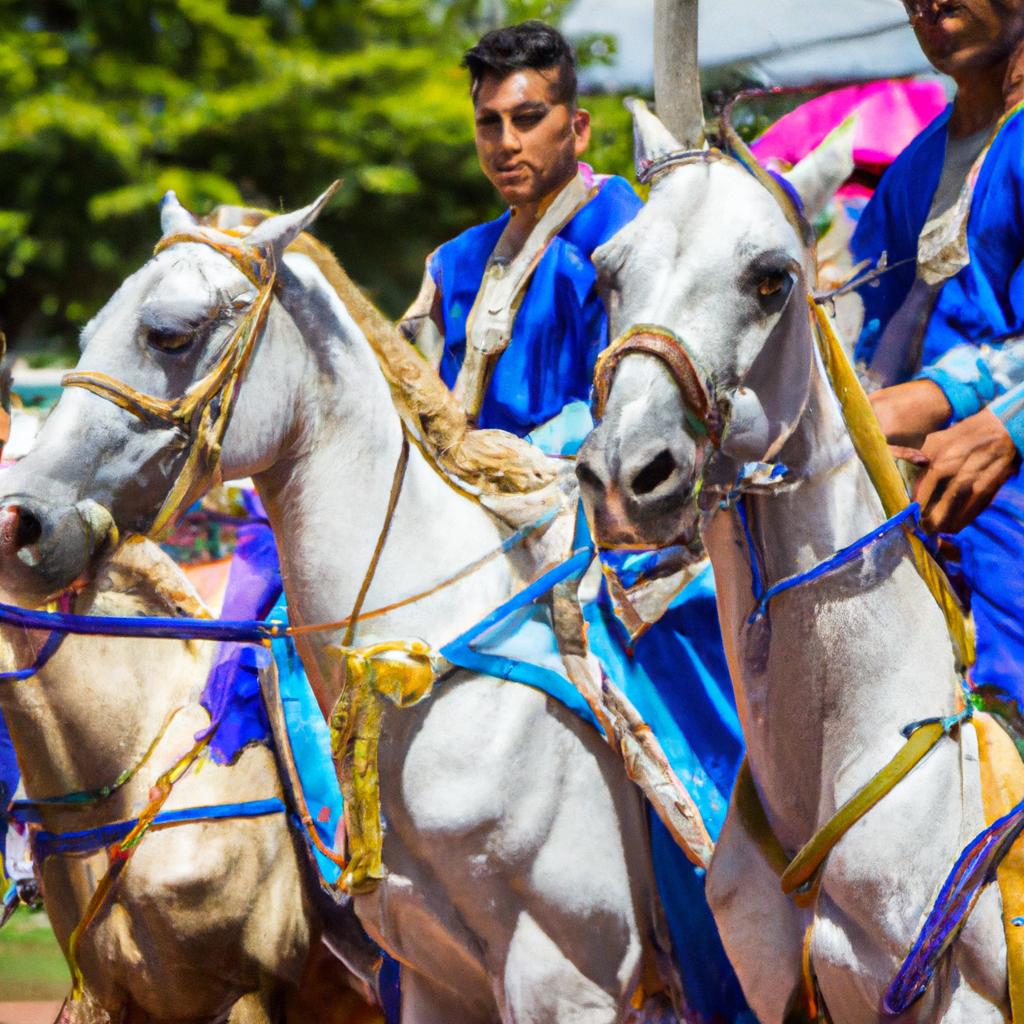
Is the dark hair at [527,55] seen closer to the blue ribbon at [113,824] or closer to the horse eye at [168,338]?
the horse eye at [168,338]

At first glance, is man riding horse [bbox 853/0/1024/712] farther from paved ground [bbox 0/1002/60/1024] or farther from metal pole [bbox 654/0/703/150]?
paved ground [bbox 0/1002/60/1024]

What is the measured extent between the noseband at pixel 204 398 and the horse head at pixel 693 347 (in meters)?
0.89

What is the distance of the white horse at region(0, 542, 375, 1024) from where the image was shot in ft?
13.6

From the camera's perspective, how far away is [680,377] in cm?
256

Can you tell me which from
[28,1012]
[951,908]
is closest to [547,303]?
[951,908]

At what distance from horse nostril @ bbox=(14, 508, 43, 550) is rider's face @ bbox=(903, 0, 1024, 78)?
212 cm

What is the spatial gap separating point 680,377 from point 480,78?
80.7 inches

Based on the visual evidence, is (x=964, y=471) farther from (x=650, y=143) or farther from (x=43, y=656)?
(x=43, y=656)

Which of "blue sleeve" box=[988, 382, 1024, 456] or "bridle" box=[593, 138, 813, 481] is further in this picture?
"blue sleeve" box=[988, 382, 1024, 456]

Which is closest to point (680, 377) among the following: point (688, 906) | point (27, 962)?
point (688, 906)

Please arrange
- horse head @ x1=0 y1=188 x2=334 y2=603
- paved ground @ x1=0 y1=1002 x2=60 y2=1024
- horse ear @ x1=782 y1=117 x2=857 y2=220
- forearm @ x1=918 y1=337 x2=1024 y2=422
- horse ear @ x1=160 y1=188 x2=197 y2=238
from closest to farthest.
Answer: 1. horse ear @ x1=782 y1=117 x2=857 y2=220
2. forearm @ x1=918 y1=337 x2=1024 y2=422
3. horse head @ x1=0 y1=188 x2=334 y2=603
4. horse ear @ x1=160 y1=188 x2=197 y2=238
5. paved ground @ x1=0 y1=1002 x2=60 y2=1024

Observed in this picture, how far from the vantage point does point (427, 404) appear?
3645 millimetres

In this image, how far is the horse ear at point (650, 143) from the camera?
2.92 metres

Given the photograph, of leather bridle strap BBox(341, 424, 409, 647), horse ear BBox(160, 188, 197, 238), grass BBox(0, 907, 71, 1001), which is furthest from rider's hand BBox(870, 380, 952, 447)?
grass BBox(0, 907, 71, 1001)
